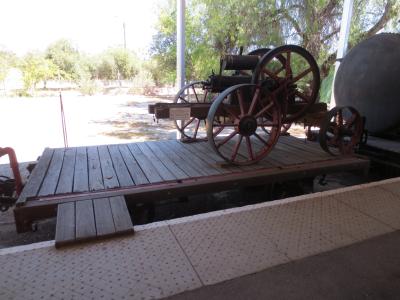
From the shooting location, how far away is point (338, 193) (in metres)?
3.26

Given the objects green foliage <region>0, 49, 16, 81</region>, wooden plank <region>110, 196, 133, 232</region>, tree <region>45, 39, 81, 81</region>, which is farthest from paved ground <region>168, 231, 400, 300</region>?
tree <region>45, 39, 81, 81</region>

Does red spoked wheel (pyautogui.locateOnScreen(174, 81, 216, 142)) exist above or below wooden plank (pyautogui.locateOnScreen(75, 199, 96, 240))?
above

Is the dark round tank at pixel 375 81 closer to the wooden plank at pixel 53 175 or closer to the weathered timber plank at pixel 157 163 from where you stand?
the weathered timber plank at pixel 157 163

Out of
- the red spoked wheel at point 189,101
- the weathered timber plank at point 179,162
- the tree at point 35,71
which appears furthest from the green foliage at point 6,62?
the weathered timber plank at point 179,162

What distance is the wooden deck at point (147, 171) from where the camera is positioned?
9.25ft

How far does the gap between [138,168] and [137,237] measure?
4.32ft

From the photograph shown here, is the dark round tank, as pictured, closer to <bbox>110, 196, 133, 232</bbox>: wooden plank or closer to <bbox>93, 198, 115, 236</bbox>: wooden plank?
<bbox>110, 196, 133, 232</bbox>: wooden plank

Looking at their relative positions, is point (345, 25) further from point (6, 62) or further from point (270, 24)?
point (6, 62)

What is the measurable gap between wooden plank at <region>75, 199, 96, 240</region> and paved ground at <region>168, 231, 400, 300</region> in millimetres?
852

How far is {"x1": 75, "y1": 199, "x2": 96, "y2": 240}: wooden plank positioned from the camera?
2273mm

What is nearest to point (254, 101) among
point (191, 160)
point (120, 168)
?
point (191, 160)

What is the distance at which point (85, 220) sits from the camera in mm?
Result: 2432

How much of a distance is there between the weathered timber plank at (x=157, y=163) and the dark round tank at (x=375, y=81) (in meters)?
3.55

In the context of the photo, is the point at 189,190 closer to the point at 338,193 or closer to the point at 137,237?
the point at 137,237
